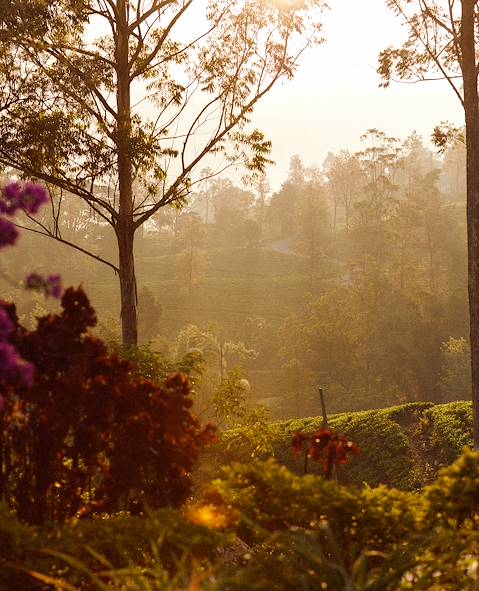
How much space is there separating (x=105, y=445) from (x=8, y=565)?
1.34 metres

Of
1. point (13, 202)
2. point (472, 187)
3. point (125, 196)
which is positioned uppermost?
point (125, 196)

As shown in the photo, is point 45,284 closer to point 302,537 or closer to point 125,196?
point 302,537

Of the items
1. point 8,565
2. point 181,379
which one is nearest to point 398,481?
point 181,379


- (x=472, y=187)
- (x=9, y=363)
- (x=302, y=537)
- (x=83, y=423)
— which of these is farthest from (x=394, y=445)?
(x=9, y=363)

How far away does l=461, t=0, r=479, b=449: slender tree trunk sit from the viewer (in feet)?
37.6

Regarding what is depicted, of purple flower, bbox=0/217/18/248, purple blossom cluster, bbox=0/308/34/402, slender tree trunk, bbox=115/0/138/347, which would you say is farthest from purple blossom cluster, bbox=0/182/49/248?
slender tree trunk, bbox=115/0/138/347

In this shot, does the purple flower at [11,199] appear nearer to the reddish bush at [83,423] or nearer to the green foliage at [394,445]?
the reddish bush at [83,423]

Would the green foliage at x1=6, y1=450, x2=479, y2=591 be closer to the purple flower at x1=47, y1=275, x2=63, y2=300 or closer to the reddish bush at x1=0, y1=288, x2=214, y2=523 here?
Result: the reddish bush at x1=0, y1=288, x2=214, y2=523

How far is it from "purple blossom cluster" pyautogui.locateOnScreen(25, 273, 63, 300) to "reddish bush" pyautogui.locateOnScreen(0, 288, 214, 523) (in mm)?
902

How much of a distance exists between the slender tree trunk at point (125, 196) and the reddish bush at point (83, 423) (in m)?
7.35

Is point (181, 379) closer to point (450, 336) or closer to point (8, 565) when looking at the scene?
point (8, 565)

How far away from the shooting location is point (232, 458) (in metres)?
16.5

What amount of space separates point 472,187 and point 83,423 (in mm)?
9040

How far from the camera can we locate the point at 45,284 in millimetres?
3785
